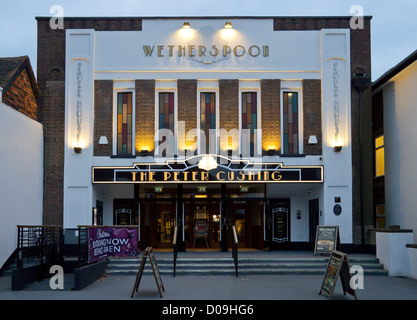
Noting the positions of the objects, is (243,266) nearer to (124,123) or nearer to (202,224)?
(202,224)

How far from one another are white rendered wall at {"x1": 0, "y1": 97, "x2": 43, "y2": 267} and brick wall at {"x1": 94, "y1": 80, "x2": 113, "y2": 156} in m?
2.10

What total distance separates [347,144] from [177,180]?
21.5ft

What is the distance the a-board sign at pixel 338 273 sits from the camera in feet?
36.8

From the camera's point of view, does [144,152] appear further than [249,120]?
No

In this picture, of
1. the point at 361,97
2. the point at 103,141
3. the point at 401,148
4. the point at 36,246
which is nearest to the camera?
the point at 36,246

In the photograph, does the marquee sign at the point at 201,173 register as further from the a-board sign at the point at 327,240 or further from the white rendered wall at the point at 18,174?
the white rendered wall at the point at 18,174

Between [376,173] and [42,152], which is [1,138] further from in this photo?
[376,173]

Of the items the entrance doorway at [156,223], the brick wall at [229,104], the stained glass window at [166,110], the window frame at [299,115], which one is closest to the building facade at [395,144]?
the window frame at [299,115]

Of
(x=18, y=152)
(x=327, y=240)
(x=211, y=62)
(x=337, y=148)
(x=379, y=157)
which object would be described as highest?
(x=211, y=62)

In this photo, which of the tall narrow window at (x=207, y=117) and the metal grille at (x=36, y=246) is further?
the tall narrow window at (x=207, y=117)

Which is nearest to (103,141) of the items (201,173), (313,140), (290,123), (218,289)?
(201,173)

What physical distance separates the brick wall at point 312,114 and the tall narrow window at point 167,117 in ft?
16.7

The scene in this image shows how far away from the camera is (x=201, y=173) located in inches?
760

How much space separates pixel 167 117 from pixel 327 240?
754 centimetres
